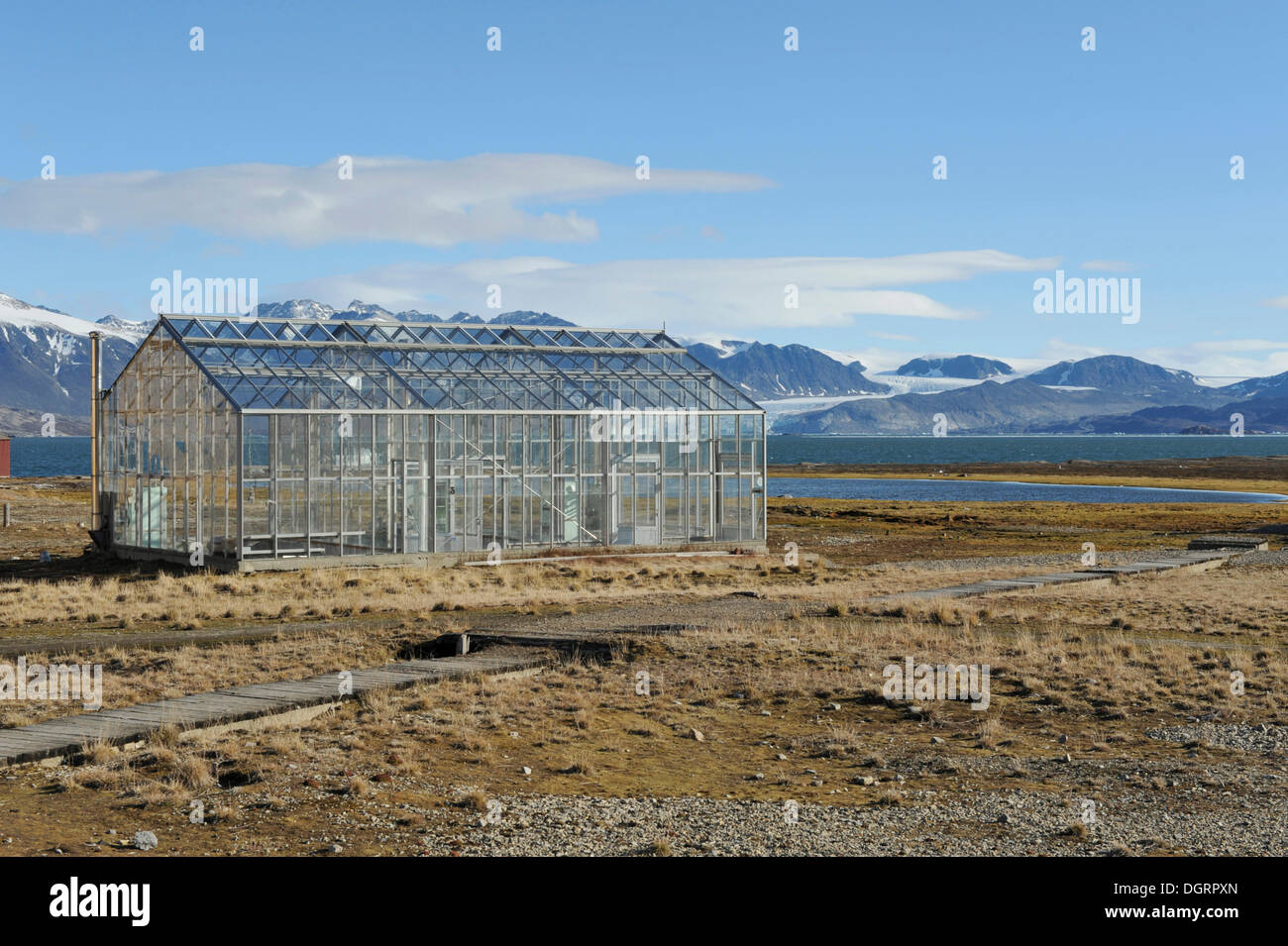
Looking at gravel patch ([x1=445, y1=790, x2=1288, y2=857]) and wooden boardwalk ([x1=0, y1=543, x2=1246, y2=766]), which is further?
wooden boardwalk ([x1=0, y1=543, x2=1246, y2=766])

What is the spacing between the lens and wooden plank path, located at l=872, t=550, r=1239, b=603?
101 feet

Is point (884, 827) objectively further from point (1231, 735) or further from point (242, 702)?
point (242, 702)

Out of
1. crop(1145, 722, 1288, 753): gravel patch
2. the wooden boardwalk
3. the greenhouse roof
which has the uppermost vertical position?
the greenhouse roof

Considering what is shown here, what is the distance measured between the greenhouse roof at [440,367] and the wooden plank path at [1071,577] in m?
13.6

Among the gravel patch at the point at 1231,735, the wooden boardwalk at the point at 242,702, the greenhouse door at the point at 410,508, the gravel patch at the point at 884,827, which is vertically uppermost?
the greenhouse door at the point at 410,508

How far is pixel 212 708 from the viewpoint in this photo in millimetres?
16219

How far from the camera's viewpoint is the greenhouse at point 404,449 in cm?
3684

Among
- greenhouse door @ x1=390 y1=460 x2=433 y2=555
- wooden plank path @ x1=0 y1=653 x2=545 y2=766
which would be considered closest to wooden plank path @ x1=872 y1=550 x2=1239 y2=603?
wooden plank path @ x1=0 y1=653 x2=545 y2=766

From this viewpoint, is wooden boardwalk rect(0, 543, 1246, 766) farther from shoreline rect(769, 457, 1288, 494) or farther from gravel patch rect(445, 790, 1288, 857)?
shoreline rect(769, 457, 1288, 494)

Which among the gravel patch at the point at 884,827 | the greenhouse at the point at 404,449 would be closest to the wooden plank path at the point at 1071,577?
the greenhouse at the point at 404,449

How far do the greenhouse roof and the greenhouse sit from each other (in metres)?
0.08

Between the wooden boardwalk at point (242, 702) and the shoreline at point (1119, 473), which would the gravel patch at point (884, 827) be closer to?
the wooden boardwalk at point (242, 702)
